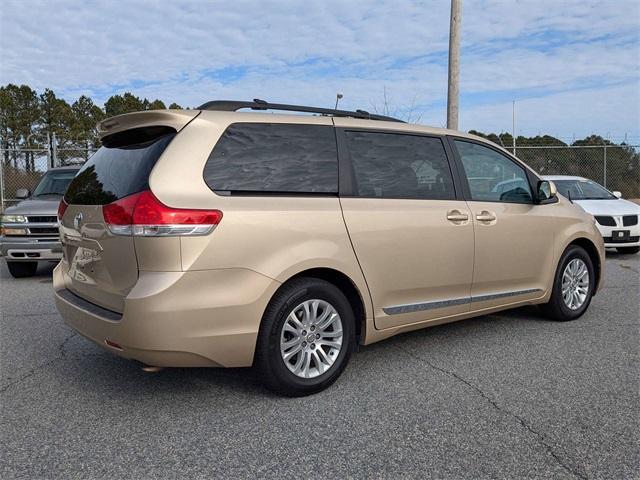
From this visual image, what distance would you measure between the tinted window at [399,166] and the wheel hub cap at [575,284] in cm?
182

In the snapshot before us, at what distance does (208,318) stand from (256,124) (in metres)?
1.29

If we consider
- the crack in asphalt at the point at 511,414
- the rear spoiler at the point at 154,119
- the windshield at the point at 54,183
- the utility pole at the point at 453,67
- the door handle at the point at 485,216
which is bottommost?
the crack in asphalt at the point at 511,414

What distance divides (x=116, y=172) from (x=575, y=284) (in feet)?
14.6

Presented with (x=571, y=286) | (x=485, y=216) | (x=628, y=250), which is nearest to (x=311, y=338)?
(x=485, y=216)

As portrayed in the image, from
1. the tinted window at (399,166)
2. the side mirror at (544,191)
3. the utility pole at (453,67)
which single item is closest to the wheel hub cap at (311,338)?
the tinted window at (399,166)

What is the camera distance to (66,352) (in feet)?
15.3

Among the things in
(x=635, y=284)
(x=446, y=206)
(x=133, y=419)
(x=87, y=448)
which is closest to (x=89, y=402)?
(x=133, y=419)

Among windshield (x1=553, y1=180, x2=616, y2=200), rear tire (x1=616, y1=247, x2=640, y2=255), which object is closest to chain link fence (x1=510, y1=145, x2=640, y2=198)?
windshield (x1=553, y1=180, x2=616, y2=200)

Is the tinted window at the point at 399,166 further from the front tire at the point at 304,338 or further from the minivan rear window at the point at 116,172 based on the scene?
the minivan rear window at the point at 116,172

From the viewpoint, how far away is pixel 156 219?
3078mm

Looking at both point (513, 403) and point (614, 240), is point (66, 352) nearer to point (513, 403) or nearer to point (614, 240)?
point (513, 403)

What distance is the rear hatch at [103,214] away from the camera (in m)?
3.23

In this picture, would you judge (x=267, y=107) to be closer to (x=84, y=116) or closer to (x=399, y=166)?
(x=399, y=166)

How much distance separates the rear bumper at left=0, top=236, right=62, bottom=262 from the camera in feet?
26.1
